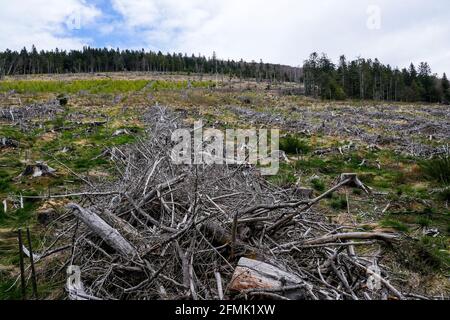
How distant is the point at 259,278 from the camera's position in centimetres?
311

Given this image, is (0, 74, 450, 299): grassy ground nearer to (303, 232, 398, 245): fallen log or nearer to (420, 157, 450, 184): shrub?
(420, 157, 450, 184): shrub

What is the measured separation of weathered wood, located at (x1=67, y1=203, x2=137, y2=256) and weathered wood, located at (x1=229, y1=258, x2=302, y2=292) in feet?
3.70

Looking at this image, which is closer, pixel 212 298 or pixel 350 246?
pixel 212 298

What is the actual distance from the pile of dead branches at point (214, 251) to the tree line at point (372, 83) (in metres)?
54.2

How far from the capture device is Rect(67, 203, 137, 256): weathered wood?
3691mm

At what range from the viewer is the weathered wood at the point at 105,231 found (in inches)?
145

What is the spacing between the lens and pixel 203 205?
14.1ft

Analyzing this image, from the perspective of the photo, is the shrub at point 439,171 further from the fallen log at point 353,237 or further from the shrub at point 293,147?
the fallen log at point 353,237

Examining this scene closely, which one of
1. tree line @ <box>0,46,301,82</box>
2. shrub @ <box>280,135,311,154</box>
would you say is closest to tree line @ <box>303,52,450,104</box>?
tree line @ <box>0,46,301,82</box>

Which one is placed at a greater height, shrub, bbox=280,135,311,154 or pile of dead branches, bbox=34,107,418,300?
shrub, bbox=280,135,311,154

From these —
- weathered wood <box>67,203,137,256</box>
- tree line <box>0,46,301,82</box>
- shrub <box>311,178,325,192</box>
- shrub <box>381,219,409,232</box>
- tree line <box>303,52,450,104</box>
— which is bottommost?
shrub <box>381,219,409,232</box>

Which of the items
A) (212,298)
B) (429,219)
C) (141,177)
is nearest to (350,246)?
(212,298)
